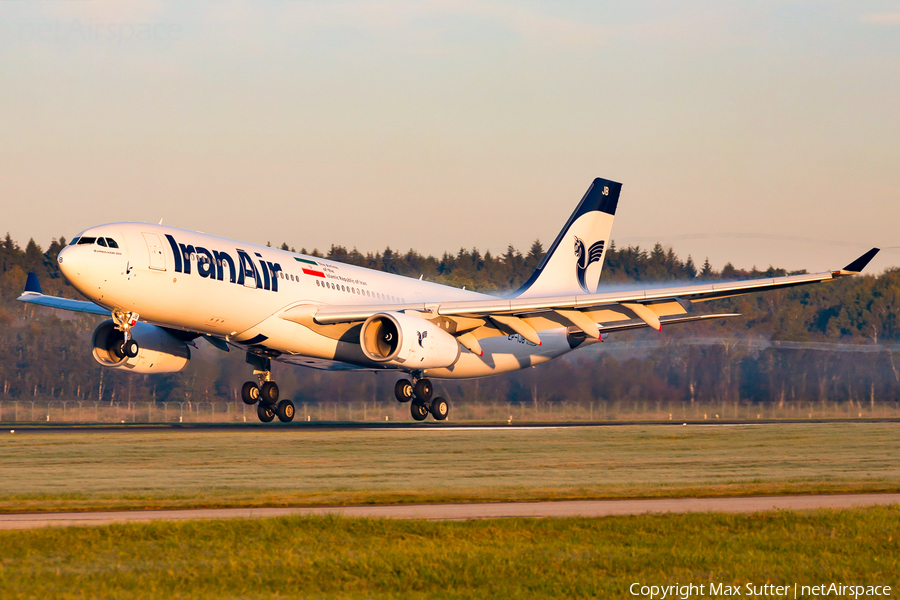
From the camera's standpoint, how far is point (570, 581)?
508 inches

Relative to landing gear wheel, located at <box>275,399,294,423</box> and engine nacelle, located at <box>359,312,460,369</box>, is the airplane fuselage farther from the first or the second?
landing gear wheel, located at <box>275,399,294,423</box>

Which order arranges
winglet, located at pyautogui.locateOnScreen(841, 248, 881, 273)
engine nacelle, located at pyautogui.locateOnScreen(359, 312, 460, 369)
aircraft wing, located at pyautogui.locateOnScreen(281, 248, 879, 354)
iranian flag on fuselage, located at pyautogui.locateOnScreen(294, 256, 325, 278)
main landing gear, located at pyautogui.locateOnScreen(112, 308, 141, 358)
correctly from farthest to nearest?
iranian flag on fuselage, located at pyautogui.locateOnScreen(294, 256, 325, 278), aircraft wing, located at pyautogui.locateOnScreen(281, 248, 879, 354), engine nacelle, located at pyautogui.locateOnScreen(359, 312, 460, 369), main landing gear, located at pyautogui.locateOnScreen(112, 308, 141, 358), winglet, located at pyautogui.locateOnScreen(841, 248, 881, 273)

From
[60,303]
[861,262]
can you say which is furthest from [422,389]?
[861,262]

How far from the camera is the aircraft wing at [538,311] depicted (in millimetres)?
39188

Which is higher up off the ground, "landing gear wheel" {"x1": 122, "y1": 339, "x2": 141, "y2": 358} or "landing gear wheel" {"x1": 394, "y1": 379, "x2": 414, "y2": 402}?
"landing gear wheel" {"x1": 122, "y1": 339, "x2": 141, "y2": 358}

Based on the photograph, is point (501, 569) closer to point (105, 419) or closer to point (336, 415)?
point (336, 415)

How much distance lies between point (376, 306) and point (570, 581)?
1193 inches

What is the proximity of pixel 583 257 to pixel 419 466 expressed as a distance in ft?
91.9

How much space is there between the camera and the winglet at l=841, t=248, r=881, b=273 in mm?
30766

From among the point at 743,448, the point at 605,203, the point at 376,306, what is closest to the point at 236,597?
the point at 743,448

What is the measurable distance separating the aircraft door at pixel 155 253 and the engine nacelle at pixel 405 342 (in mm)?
8468

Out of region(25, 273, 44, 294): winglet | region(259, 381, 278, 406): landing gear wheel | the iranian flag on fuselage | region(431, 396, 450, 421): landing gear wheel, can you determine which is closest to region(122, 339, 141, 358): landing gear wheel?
the iranian flag on fuselage

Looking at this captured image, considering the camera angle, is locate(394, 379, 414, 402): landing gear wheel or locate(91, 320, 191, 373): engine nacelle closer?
locate(91, 320, 191, 373): engine nacelle

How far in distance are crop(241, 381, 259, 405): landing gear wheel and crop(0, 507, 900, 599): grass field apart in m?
28.4
